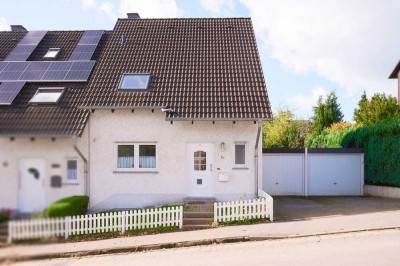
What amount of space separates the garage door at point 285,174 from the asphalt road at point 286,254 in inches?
458

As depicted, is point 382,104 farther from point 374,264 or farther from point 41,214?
point 41,214

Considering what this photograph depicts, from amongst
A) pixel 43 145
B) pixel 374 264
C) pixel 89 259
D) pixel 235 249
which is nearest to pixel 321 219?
pixel 235 249

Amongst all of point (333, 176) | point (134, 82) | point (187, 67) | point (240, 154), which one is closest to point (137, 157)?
point (134, 82)

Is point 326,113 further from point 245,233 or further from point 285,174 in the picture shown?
point 245,233

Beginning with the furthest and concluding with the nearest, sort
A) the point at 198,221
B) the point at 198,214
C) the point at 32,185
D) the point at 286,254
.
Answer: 1. the point at 198,214
2. the point at 198,221
3. the point at 286,254
4. the point at 32,185

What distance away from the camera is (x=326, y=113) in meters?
49.4

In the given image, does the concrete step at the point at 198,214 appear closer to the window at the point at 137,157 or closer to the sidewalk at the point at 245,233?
the sidewalk at the point at 245,233

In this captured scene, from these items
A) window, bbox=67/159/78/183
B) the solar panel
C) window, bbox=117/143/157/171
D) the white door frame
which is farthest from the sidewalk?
window, bbox=67/159/78/183

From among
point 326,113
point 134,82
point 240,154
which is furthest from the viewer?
point 326,113

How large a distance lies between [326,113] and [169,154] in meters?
33.7

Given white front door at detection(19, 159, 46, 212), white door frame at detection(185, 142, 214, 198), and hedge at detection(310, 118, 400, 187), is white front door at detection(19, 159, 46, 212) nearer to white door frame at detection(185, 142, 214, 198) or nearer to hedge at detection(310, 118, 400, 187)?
white door frame at detection(185, 142, 214, 198)

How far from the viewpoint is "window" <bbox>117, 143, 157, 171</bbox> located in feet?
63.6

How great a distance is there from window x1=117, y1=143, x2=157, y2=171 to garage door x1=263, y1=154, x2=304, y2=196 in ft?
32.1

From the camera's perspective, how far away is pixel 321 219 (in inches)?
725
